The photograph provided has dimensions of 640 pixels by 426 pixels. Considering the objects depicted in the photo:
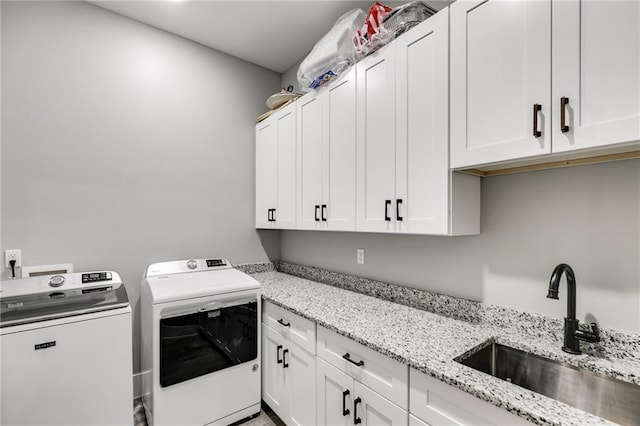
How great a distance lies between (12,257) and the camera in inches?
72.4

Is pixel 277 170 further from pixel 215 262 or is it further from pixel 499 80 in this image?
pixel 499 80

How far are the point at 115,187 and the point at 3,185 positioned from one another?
0.57m

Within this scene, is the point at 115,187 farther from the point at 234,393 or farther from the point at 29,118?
the point at 234,393

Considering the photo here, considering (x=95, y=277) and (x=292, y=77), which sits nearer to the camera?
(x=95, y=277)

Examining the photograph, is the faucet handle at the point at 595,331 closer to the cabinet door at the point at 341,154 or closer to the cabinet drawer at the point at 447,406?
the cabinet drawer at the point at 447,406

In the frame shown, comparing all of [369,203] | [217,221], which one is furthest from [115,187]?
[369,203]

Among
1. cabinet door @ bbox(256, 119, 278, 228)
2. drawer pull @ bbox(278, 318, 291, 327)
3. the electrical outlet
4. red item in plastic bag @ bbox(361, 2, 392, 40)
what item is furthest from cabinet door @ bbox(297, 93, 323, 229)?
the electrical outlet

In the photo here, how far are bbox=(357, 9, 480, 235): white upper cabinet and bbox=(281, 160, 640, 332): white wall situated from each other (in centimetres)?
17

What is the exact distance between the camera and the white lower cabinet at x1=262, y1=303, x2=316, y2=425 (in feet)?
5.74

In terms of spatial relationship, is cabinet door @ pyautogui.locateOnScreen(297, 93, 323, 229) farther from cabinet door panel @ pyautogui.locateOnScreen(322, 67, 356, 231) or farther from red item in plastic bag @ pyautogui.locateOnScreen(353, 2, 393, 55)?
red item in plastic bag @ pyautogui.locateOnScreen(353, 2, 393, 55)

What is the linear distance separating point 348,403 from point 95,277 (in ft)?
5.72

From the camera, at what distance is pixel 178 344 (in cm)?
181

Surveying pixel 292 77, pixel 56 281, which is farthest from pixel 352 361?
pixel 292 77

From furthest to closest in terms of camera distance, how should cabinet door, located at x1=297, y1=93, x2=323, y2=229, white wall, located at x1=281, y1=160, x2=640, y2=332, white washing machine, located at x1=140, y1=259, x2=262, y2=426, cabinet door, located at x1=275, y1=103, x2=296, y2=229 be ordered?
1. cabinet door, located at x1=275, y1=103, x2=296, y2=229
2. cabinet door, located at x1=297, y1=93, x2=323, y2=229
3. white washing machine, located at x1=140, y1=259, x2=262, y2=426
4. white wall, located at x1=281, y1=160, x2=640, y2=332
